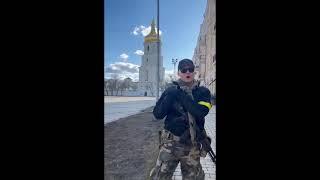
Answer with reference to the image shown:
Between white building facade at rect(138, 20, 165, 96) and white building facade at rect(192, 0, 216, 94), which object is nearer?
white building facade at rect(192, 0, 216, 94)

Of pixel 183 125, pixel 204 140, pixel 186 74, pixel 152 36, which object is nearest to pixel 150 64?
pixel 152 36

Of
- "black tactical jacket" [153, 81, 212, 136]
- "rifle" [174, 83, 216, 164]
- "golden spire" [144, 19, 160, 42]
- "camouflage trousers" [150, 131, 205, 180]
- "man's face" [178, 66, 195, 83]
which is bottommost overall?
"camouflage trousers" [150, 131, 205, 180]

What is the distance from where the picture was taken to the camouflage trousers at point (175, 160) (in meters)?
1.86

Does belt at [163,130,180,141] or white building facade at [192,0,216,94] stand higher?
white building facade at [192,0,216,94]

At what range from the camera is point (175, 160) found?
1879 mm

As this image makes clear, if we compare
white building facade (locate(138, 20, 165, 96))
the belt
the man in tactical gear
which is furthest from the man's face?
the belt

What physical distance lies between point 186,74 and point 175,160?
754 millimetres

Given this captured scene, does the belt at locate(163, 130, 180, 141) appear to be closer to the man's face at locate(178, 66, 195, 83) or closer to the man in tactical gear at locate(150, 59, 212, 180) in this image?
the man in tactical gear at locate(150, 59, 212, 180)

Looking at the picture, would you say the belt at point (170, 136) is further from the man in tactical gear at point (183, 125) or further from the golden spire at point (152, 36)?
the golden spire at point (152, 36)

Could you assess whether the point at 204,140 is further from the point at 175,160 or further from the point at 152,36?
the point at 152,36

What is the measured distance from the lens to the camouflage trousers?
6.09 feet

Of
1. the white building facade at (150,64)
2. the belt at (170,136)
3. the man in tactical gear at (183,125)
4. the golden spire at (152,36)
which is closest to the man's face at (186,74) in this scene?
the man in tactical gear at (183,125)
